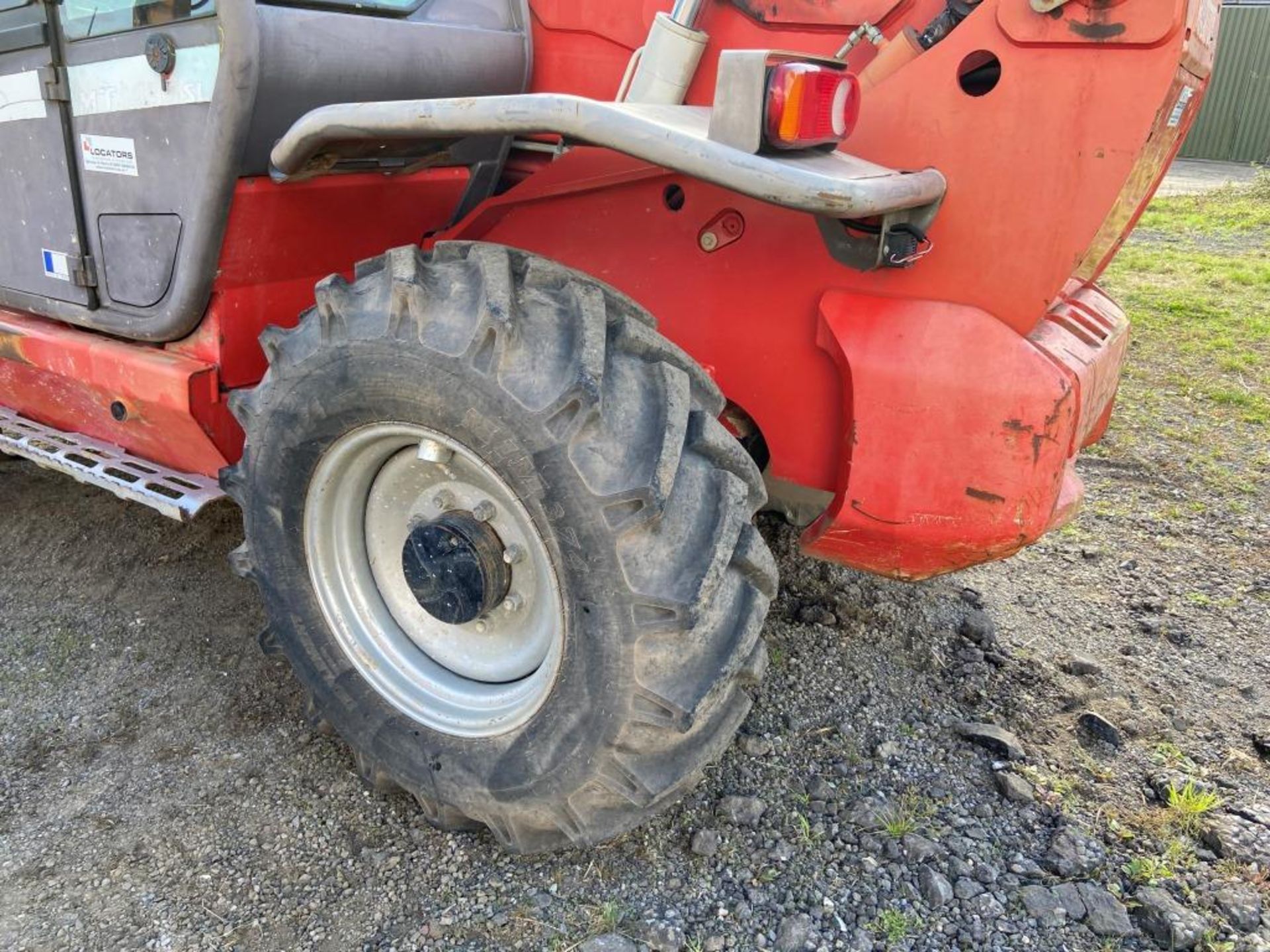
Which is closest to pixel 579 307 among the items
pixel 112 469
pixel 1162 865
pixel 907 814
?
pixel 907 814

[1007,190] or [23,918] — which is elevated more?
[1007,190]

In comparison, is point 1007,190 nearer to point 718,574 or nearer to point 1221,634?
point 718,574

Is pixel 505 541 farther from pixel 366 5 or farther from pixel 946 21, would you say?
pixel 946 21

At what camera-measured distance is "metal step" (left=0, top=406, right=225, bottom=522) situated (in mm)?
2691

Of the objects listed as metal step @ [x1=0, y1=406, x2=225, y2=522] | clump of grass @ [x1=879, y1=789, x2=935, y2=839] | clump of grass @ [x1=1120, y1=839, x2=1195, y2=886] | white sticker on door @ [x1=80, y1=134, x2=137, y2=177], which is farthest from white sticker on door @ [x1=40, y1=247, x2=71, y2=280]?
clump of grass @ [x1=1120, y1=839, x2=1195, y2=886]

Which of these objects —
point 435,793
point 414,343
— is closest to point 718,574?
point 414,343

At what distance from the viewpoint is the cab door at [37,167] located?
8.61 feet

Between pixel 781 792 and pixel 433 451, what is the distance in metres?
1.19

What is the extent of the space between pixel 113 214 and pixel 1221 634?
3.52m

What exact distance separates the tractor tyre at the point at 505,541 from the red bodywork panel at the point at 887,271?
30 cm

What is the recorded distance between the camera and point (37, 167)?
276cm

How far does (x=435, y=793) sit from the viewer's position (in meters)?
2.26

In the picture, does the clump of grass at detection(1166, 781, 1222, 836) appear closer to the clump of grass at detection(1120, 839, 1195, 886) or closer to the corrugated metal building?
the clump of grass at detection(1120, 839, 1195, 886)

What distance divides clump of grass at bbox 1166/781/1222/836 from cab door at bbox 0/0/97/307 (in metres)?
3.11
